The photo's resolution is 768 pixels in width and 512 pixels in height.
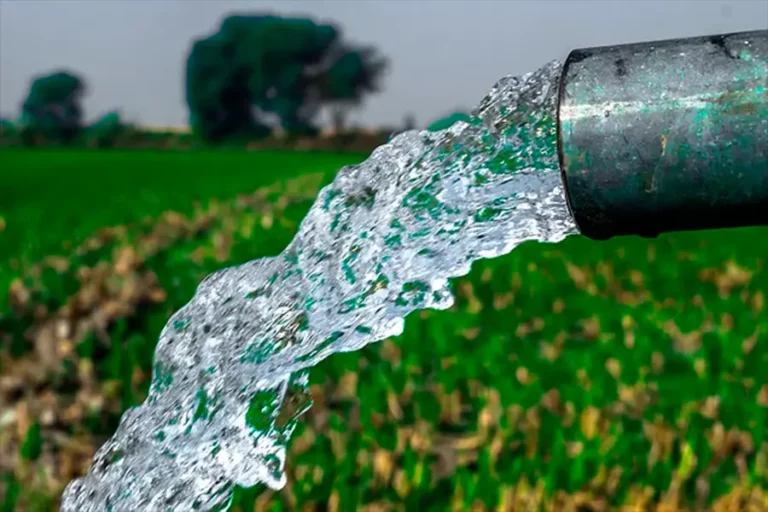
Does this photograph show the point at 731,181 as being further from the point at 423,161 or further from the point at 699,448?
the point at 699,448

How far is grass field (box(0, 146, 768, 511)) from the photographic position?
198 cm

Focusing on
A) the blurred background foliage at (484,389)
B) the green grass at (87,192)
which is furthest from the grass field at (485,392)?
the green grass at (87,192)

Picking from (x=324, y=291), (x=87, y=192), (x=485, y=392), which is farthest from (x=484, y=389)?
(x=87, y=192)

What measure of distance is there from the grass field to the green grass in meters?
1.70

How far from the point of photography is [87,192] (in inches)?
518

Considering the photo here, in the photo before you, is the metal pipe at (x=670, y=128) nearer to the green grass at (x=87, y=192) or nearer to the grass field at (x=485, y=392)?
the grass field at (x=485, y=392)

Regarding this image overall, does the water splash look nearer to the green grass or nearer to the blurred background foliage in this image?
the blurred background foliage

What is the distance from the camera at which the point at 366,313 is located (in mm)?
1203

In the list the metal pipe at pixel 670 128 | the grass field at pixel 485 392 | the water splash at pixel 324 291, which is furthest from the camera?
the grass field at pixel 485 392

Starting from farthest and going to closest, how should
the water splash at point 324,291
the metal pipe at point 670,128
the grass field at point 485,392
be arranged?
the grass field at point 485,392
the water splash at point 324,291
the metal pipe at point 670,128

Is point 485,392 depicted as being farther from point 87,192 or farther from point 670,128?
point 87,192

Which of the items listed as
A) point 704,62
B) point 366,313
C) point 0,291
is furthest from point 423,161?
point 0,291

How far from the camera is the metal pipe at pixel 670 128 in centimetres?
84

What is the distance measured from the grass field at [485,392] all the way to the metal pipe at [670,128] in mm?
1097
